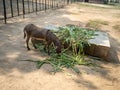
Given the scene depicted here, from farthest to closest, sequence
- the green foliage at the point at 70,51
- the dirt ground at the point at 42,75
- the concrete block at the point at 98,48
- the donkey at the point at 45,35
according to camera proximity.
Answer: the concrete block at the point at 98,48
the donkey at the point at 45,35
the green foliage at the point at 70,51
the dirt ground at the point at 42,75

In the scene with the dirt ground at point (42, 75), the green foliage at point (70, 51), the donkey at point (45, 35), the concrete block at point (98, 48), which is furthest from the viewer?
the concrete block at point (98, 48)

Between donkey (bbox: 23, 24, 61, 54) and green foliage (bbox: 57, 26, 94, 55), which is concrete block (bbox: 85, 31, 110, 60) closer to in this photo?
green foliage (bbox: 57, 26, 94, 55)

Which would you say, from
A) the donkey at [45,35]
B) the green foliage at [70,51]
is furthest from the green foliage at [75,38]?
the donkey at [45,35]

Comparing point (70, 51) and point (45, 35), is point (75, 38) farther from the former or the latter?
point (45, 35)

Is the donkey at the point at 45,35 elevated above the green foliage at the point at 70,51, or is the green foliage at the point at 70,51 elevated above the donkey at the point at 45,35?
the donkey at the point at 45,35

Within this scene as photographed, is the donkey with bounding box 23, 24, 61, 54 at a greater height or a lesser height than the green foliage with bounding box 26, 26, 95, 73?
greater

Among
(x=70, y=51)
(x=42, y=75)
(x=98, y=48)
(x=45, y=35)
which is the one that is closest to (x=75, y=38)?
(x=70, y=51)

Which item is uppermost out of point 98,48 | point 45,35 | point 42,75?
point 45,35

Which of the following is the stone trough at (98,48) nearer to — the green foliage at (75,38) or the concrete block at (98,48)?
the concrete block at (98,48)

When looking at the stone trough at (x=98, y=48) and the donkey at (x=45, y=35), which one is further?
the stone trough at (x=98, y=48)

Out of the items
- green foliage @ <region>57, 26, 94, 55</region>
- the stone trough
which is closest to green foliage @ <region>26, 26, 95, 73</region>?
green foliage @ <region>57, 26, 94, 55</region>

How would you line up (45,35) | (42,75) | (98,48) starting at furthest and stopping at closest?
(98,48)
(45,35)
(42,75)

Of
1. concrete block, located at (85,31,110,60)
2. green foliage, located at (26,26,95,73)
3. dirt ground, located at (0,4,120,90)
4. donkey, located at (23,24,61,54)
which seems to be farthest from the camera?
concrete block, located at (85,31,110,60)

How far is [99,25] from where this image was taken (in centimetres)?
815
